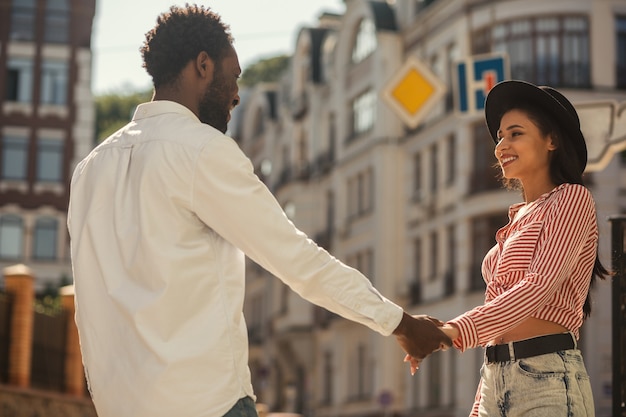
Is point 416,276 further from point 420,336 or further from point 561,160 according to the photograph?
point 420,336

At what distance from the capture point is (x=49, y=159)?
5550 cm

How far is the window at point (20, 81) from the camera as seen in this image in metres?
55.3

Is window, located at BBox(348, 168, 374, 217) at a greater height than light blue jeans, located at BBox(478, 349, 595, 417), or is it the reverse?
window, located at BBox(348, 168, 374, 217)

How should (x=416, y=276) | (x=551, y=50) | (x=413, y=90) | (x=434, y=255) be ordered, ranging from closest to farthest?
(x=413, y=90), (x=551, y=50), (x=434, y=255), (x=416, y=276)

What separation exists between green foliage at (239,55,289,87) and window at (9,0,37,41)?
102 ft

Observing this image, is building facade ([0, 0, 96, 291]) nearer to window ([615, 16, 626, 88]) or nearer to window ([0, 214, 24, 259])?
window ([0, 214, 24, 259])

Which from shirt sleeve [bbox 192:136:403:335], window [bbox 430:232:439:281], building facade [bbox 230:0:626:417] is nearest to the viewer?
shirt sleeve [bbox 192:136:403:335]

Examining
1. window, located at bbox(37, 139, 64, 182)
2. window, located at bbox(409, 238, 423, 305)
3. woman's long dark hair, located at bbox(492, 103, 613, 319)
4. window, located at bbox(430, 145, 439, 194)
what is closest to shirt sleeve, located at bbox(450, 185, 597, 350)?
woman's long dark hair, located at bbox(492, 103, 613, 319)

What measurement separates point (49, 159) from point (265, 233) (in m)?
52.2

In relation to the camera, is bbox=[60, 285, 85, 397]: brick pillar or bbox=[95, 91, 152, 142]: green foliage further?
bbox=[95, 91, 152, 142]: green foliage

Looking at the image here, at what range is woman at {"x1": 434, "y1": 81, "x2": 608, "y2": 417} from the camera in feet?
15.6

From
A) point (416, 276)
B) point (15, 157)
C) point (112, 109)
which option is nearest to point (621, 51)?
point (416, 276)

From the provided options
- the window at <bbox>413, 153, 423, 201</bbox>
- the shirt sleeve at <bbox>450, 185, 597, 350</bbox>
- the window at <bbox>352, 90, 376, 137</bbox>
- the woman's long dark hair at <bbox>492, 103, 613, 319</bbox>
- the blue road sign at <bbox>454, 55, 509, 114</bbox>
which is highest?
the window at <bbox>352, 90, 376, 137</bbox>

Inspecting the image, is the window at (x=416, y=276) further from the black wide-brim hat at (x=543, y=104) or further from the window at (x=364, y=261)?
the black wide-brim hat at (x=543, y=104)
